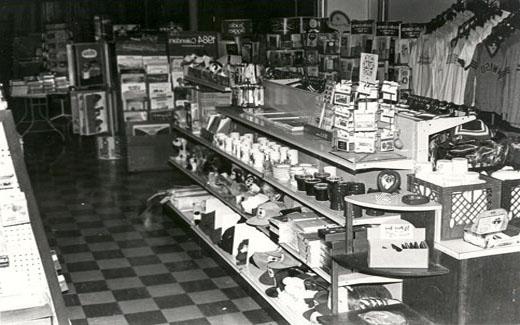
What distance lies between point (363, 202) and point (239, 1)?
10807 millimetres

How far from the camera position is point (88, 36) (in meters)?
15.6

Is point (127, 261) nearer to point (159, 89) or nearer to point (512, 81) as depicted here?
point (159, 89)

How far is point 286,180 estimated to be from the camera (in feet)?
19.6

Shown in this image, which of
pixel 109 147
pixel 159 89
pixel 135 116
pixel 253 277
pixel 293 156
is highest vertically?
pixel 159 89

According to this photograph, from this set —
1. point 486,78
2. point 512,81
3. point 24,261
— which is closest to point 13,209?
point 24,261

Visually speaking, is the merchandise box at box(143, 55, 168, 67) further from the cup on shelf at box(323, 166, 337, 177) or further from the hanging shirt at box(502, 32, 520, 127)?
the cup on shelf at box(323, 166, 337, 177)

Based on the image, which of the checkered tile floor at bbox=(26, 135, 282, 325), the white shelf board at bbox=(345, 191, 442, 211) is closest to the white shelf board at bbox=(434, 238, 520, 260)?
the white shelf board at bbox=(345, 191, 442, 211)

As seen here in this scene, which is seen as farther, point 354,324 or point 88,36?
point 88,36

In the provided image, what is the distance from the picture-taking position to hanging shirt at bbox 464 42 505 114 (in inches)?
335

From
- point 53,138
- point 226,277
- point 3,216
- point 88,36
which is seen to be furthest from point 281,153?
point 88,36

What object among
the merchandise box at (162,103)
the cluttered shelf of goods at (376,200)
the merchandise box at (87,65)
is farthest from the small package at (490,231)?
the merchandise box at (87,65)

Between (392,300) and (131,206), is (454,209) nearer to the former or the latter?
(392,300)

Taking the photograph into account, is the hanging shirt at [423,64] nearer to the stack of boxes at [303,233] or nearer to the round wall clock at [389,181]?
the stack of boxes at [303,233]

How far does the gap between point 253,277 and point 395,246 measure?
1933mm
